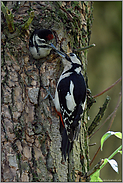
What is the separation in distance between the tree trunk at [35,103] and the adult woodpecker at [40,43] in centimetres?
4

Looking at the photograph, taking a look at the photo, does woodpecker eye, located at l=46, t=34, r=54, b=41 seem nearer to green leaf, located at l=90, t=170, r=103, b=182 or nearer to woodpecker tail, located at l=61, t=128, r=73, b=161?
woodpecker tail, located at l=61, t=128, r=73, b=161

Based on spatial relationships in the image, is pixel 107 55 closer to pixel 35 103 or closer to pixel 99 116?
pixel 99 116

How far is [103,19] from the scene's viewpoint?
171 inches

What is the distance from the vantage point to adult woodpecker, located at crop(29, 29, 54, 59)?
1.76m

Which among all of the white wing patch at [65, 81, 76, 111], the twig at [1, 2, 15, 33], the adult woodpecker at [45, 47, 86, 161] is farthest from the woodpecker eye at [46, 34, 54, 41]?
the white wing patch at [65, 81, 76, 111]

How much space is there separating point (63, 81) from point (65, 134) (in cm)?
40

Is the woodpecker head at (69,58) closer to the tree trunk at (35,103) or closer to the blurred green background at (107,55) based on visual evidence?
the tree trunk at (35,103)

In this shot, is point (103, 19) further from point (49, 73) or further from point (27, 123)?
point (27, 123)

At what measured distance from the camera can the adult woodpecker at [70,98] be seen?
170 cm

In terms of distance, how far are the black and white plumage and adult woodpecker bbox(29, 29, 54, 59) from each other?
158 millimetres

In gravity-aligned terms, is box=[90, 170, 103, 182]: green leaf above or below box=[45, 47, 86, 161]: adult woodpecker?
below

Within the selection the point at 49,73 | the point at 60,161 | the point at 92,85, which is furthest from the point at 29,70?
the point at 92,85

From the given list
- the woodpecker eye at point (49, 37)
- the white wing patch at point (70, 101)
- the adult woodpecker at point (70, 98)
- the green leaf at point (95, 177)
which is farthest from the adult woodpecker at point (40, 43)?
the green leaf at point (95, 177)

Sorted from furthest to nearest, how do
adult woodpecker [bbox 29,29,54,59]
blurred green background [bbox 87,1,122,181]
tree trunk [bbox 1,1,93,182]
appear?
1. blurred green background [bbox 87,1,122,181]
2. adult woodpecker [bbox 29,29,54,59]
3. tree trunk [bbox 1,1,93,182]
